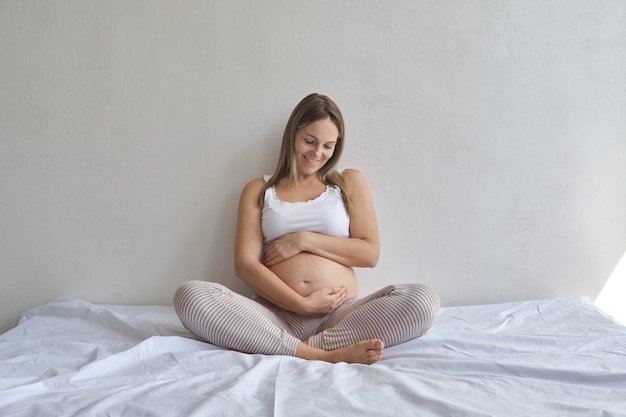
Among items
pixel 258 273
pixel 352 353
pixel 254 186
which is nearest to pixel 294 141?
pixel 254 186

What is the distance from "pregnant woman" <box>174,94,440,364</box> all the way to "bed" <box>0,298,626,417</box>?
0.29 ft

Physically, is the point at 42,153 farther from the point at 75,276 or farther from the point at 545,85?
the point at 545,85

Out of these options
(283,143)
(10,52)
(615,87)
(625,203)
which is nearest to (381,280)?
(283,143)

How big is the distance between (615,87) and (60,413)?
2.12 meters

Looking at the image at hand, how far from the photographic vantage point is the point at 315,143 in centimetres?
197

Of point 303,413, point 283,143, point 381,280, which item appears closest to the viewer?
point 303,413

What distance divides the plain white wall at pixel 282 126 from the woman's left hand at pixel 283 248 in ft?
0.84

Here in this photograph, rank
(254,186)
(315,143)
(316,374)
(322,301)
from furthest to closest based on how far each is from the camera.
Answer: (254,186)
(315,143)
(322,301)
(316,374)

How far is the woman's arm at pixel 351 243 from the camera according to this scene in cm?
195

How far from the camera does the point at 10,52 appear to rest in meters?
2.06

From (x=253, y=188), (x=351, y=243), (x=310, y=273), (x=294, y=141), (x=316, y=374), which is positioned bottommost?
(x=316, y=374)

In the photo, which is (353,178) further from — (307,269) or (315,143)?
(307,269)

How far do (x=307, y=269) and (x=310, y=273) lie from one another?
17 millimetres

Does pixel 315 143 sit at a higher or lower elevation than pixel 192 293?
higher
